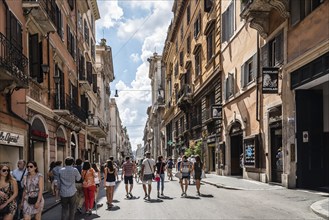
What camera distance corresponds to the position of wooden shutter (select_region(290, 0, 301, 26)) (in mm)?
16344

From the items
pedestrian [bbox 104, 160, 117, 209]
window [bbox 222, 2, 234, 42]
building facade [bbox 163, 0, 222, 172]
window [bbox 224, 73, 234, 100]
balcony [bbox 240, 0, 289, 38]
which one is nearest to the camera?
pedestrian [bbox 104, 160, 117, 209]

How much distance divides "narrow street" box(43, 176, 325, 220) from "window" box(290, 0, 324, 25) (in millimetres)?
6782

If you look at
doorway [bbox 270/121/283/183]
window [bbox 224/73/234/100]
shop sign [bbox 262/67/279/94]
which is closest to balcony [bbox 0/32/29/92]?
shop sign [bbox 262/67/279/94]

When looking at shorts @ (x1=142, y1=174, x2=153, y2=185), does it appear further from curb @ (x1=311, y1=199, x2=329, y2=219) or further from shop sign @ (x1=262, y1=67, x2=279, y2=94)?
shop sign @ (x1=262, y1=67, x2=279, y2=94)

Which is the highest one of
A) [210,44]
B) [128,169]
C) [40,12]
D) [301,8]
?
[210,44]

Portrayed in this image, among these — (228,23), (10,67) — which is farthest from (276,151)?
(10,67)

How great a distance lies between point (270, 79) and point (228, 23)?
1016 centimetres

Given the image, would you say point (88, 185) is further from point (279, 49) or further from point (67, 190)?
point (279, 49)

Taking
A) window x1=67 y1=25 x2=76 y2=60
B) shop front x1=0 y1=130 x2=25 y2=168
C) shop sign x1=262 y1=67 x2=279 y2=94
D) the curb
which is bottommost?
the curb

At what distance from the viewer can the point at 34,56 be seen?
676 inches

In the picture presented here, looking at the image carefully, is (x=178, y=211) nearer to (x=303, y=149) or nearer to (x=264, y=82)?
(x=303, y=149)

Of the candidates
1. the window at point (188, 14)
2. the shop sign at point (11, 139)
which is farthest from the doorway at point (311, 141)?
the window at point (188, 14)

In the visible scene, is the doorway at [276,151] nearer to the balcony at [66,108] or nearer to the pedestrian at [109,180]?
the pedestrian at [109,180]

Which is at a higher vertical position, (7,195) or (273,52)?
(273,52)
